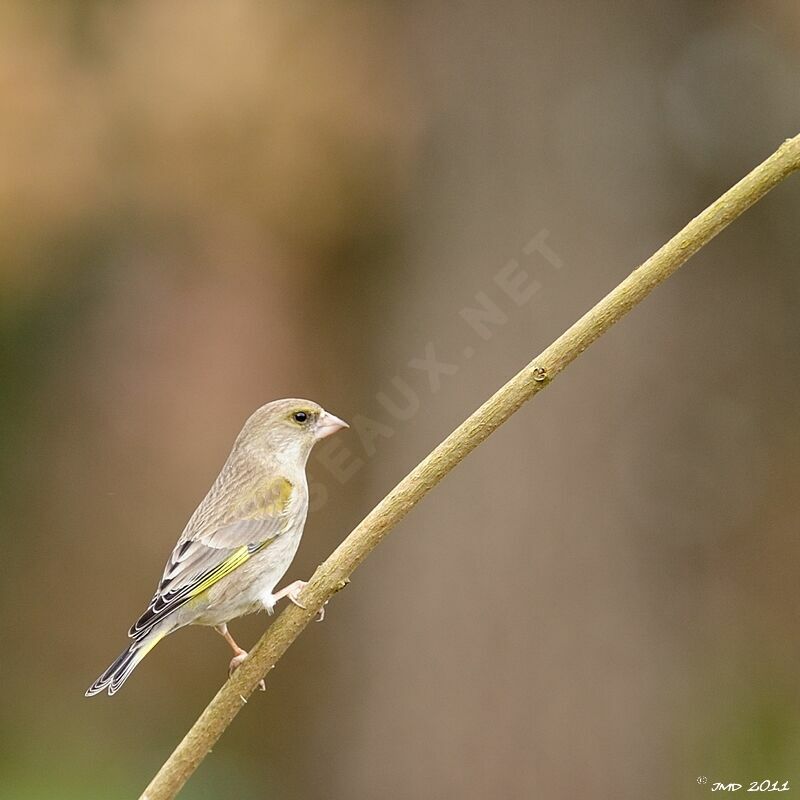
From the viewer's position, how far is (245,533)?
3.49 m

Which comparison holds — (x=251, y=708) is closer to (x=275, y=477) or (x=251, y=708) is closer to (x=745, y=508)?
(x=745, y=508)

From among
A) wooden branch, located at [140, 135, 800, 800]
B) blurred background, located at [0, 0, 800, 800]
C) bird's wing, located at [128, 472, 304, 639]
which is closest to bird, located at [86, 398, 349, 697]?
bird's wing, located at [128, 472, 304, 639]

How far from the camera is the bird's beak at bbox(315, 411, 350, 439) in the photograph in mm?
3561

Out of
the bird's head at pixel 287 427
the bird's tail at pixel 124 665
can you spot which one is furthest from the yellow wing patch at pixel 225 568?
the bird's head at pixel 287 427

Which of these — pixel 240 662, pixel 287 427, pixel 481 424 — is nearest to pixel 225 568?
pixel 287 427

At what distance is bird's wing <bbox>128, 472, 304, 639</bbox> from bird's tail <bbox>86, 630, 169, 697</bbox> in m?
0.08

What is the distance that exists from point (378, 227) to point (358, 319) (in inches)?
29.8

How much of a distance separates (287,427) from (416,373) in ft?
11.9

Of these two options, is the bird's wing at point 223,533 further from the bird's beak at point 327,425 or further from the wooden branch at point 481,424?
the wooden branch at point 481,424

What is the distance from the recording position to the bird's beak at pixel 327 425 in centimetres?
356

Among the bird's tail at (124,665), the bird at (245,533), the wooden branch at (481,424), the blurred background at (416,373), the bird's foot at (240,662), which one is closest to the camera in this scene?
the wooden branch at (481,424)

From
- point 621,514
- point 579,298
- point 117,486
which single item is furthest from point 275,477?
point 117,486

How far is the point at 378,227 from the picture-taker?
26.7 feet

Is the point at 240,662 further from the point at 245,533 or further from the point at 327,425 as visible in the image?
the point at 327,425
